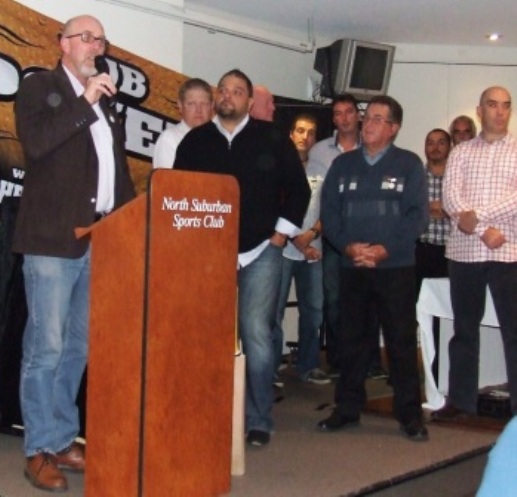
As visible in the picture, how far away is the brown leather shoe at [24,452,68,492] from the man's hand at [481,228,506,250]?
2170 millimetres

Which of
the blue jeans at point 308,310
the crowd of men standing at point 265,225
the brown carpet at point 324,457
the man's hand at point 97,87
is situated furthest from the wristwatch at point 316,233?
the man's hand at point 97,87

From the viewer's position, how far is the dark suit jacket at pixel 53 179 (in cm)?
303

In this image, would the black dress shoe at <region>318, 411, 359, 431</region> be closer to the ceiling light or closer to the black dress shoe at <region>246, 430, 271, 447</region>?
the black dress shoe at <region>246, 430, 271, 447</region>

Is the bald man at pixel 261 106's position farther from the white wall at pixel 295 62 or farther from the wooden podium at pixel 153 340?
the wooden podium at pixel 153 340

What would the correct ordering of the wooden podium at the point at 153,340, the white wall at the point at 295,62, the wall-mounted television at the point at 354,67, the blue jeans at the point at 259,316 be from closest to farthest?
the wooden podium at the point at 153,340, the blue jeans at the point at 259,316, the white wall at the point at 295,62, the wall-mounted television at the point at 354,67

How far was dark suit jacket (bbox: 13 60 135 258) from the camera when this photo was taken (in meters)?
3.03

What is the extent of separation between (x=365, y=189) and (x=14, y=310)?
1.60 meters

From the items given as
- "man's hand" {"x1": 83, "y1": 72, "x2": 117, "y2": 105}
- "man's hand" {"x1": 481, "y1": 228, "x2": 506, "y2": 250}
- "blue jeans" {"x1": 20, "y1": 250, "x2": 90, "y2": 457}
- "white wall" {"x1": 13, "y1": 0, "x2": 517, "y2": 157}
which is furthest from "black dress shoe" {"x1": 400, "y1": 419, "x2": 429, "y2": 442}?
"white wall" {"x1": 13, "y1": 0, "x2": 517, "y2": 157}

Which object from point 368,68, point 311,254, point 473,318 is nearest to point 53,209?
point 473,318

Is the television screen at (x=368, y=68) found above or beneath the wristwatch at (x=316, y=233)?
above

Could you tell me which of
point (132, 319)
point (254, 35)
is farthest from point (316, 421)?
point (254, 35)

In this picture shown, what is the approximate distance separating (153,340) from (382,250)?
1513 millimetres

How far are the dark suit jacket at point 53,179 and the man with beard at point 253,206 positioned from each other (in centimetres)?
78

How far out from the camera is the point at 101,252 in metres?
2.88
